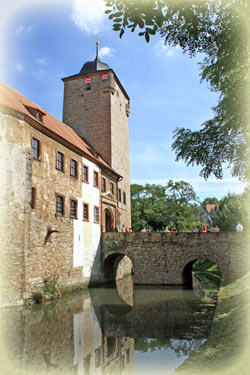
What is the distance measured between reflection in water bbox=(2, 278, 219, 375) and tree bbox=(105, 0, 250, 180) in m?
5.74

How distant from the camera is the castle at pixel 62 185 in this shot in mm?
13209

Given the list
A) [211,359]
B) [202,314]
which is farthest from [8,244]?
[211,359]

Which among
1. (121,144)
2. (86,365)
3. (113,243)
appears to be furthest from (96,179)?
(86,365)

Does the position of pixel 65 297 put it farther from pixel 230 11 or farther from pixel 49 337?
pixel 230 11

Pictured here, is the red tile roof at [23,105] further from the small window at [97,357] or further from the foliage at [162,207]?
the foliage at [162,207]

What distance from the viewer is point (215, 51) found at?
8.98 meters

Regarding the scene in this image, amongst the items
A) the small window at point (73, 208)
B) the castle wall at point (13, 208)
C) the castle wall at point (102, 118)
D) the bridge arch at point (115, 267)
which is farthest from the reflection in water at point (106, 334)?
the castle wall at point (102, 118)

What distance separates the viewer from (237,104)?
28.8 feet

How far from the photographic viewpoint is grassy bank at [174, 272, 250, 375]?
5.22 meters

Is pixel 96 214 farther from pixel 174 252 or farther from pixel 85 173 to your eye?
pixel 174 252

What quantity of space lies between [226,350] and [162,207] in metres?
37.9

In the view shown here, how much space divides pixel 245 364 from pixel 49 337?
6261 millimetres

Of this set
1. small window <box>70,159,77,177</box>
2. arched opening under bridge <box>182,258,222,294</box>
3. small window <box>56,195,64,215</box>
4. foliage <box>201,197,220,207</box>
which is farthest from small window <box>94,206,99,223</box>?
foliage <box>201,197,220,207</box>

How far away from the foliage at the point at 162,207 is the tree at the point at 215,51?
103 feet
